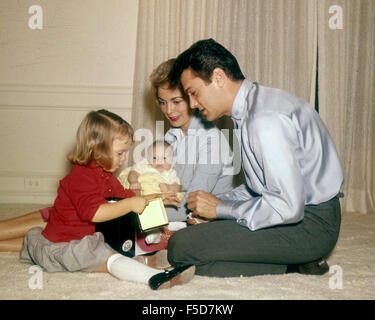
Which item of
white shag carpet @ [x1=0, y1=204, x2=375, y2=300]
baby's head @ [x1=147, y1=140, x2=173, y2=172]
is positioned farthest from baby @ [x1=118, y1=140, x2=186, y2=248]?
white shag carpet @ [x1=0, y1=204, x2=375, y2=300]

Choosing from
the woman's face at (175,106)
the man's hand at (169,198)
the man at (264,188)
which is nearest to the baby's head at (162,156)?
the woman's face at (175,106)

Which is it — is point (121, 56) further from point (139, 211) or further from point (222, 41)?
point (139, 211)

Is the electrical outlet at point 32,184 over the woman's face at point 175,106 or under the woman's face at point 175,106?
under

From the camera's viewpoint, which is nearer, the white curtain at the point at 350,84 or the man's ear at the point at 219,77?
the man's ear at the point at 219,77

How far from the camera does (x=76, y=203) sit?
1678 millimetres

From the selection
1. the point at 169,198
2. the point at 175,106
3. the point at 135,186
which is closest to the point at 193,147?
the point at 175,106

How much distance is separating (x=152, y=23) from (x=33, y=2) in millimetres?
1148

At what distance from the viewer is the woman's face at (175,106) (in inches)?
84.8

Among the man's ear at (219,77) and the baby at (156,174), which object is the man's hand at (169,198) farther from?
the man's ear at (219,77)

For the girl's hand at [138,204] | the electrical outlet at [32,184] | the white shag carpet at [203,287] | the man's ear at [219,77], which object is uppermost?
the man's ear at [219,77]

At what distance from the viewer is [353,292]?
4.83 ft

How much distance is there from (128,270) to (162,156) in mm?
Result: 964

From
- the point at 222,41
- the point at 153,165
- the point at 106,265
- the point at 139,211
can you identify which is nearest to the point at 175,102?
the point at 153,165

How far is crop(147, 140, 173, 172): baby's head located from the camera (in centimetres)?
239
